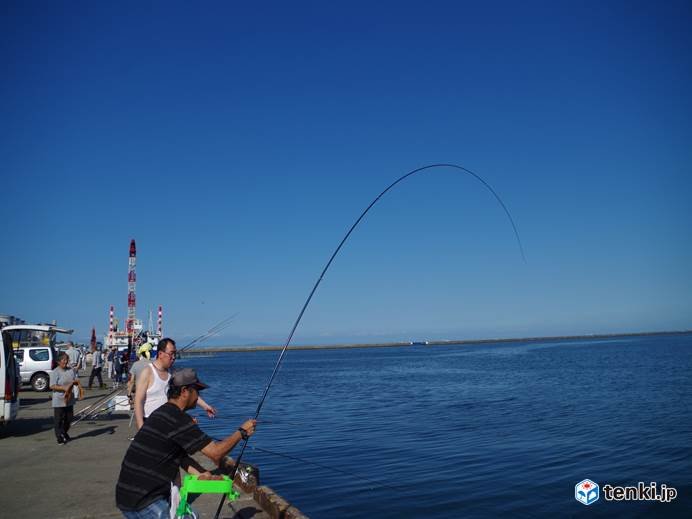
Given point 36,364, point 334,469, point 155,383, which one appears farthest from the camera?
point 36,364

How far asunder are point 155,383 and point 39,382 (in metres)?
20.2

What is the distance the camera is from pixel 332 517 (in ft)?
29.1

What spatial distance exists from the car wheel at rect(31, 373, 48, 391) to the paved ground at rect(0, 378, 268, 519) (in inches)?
374

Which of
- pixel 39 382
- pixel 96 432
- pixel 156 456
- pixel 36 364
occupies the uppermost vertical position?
pixel 156 456

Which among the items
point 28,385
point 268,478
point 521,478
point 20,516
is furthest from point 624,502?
point 28,385

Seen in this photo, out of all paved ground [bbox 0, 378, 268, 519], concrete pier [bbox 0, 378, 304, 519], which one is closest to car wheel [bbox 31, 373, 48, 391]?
paved ground [bbox 0, 378, 268, 519]

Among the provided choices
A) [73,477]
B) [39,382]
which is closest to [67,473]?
[73,477]

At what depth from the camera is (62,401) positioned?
36.3 ft

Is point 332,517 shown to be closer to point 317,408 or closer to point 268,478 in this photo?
point 268,478

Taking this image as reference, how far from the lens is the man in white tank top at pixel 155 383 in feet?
19.7

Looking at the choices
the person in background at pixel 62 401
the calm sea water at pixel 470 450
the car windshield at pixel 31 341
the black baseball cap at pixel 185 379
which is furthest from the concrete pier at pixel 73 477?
the car windshield at pixel 31 341

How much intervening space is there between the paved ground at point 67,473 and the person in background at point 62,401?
28cm

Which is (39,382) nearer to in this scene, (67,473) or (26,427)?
(26,427)

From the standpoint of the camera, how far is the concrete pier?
663 centimetres
